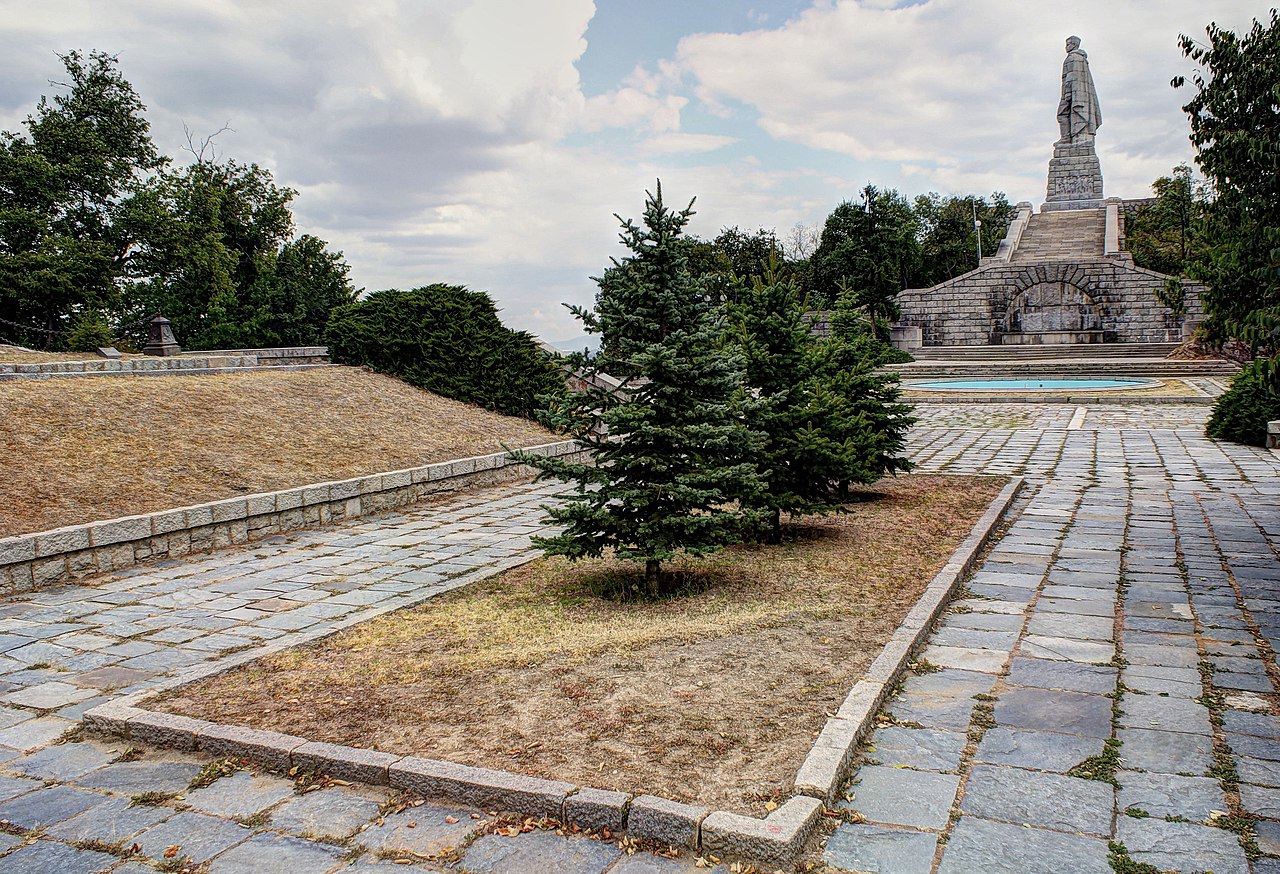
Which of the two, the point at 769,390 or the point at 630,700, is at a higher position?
the point at 769,390

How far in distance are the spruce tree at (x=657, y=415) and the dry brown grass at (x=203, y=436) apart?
15.9ft

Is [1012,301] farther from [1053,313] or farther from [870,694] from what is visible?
[870,694]

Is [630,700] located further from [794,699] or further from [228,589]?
[228,589]

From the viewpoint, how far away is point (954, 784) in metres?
4.03

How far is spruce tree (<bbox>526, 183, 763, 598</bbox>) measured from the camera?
659cm

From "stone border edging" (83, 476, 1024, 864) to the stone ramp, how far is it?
40991 millimetres

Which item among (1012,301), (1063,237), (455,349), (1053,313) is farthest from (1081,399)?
(1063,237)

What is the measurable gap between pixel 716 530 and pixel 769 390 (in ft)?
7.60

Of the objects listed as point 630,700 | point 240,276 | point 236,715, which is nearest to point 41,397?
point 236,715

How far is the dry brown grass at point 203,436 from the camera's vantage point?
9.23 meters

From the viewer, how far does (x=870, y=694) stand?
4801 millimetres

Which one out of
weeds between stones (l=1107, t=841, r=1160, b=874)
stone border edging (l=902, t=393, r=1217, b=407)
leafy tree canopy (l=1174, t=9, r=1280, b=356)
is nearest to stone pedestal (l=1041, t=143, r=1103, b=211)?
stone border edging (l=902, t=393, r=1217, b=407)

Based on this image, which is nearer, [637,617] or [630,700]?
[630,700]

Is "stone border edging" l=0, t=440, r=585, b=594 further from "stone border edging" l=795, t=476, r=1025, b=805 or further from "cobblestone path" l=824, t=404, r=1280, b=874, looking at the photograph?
"cobblestone path" l=824, t=404, r=1280, b=874
